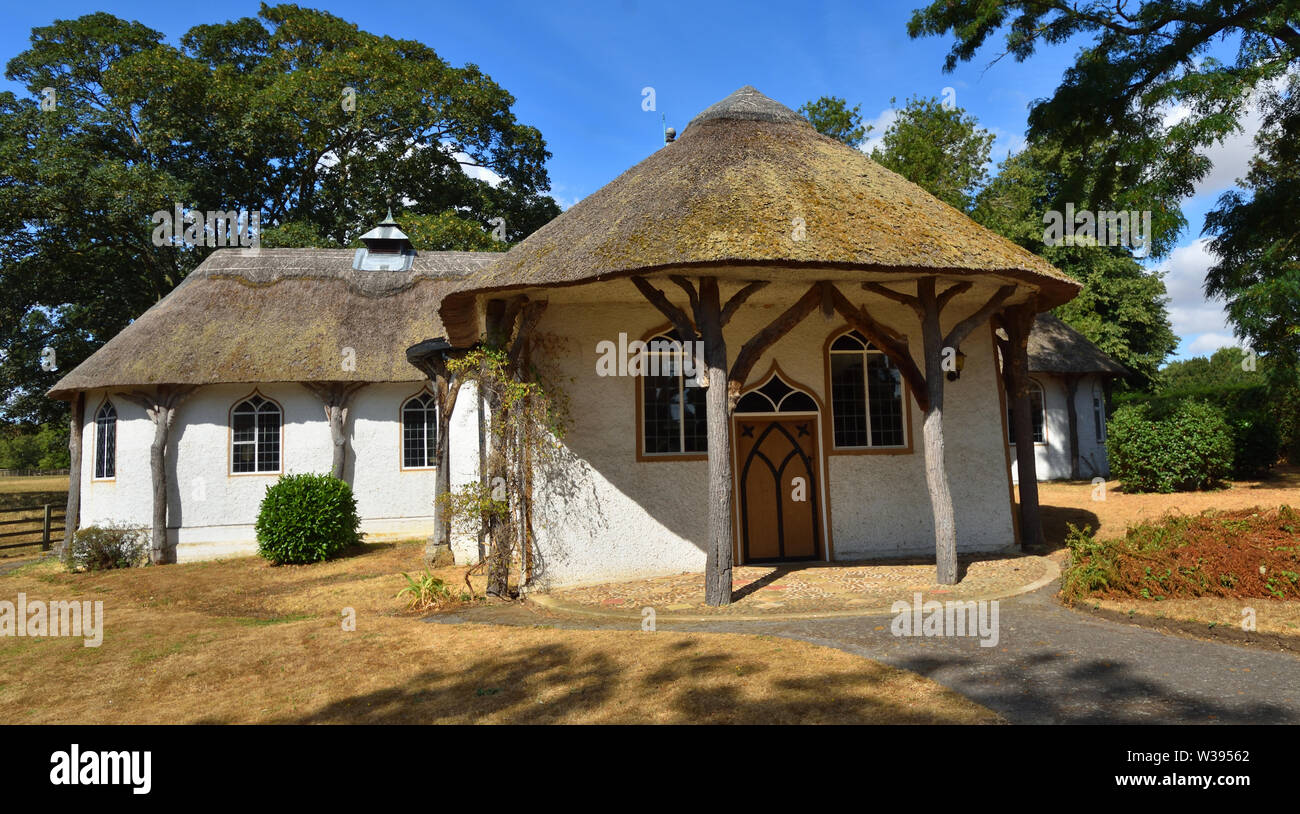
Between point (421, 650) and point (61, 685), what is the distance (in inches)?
122

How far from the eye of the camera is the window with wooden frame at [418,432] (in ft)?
55.5

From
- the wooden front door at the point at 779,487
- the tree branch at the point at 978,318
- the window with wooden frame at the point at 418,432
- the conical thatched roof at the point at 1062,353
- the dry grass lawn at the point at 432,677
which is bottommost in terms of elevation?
the dry grass lawn at the point at 432,677

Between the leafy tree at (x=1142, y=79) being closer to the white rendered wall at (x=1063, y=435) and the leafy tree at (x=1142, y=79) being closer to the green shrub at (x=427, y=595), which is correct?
the white rendered wall at (x=1063, y=435)

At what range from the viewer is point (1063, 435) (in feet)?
70.6

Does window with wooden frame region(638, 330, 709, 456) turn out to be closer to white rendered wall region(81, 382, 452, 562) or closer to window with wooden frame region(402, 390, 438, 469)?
window with wooden frame region(402, 390, 438, 469)

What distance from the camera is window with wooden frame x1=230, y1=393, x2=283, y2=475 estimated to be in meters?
16.1

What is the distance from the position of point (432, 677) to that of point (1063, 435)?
21.2 m

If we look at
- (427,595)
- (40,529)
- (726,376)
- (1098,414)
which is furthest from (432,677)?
(1098,414)

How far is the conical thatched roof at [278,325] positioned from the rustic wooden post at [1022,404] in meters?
12.2

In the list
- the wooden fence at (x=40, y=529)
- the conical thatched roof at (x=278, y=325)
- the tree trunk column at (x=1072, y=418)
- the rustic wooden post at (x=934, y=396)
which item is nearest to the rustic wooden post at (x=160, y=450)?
the conical thatched roof at (x=278, y=325)

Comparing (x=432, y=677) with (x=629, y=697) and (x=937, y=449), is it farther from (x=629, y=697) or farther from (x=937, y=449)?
(x=937, y=449)

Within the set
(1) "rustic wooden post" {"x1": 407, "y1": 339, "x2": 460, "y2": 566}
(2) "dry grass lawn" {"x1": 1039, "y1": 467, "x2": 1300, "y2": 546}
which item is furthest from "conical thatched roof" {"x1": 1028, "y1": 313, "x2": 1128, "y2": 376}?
(1) "rustic wooden post" {"x1": 407, "y1": 339, "x2": 460, "y2": 566}

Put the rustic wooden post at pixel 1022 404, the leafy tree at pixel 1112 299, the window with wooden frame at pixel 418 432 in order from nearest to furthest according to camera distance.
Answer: the rustic wooden post at pixel 1022 404, the window with wooden frame at pixel 418 432, the leafy tree at pixel 1112 299
